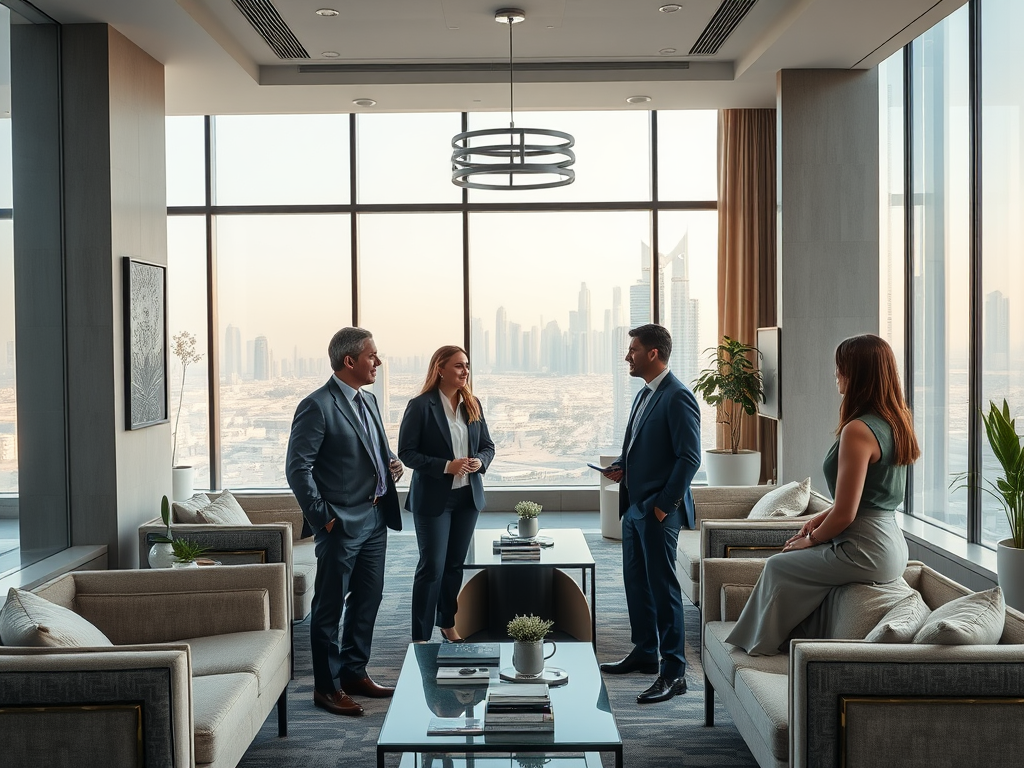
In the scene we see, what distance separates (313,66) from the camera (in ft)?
21.3

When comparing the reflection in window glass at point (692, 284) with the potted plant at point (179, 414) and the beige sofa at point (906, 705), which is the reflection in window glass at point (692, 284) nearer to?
the potted plant at point (179, 414)

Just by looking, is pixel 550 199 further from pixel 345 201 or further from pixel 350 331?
pixel 350 331

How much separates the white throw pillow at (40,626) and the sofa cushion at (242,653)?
35cm

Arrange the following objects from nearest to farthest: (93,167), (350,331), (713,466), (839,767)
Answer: (839,767) < (350,331) < (93,167) < (713,466)

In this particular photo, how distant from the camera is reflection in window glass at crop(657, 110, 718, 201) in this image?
8.84 meters

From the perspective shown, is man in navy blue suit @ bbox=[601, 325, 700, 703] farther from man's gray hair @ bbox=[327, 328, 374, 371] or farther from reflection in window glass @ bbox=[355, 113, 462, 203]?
reflection in window glass @ bbox=[355, 113, 462, 203]

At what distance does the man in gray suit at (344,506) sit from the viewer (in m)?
3.89

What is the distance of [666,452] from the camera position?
14.0 feet

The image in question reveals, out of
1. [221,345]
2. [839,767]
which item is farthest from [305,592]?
[221,345]

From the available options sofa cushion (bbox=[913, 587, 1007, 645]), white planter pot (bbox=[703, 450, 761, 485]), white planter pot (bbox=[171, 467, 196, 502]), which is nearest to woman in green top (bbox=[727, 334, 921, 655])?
sofa cushion (bbox=[913, 587, 1007, 645])

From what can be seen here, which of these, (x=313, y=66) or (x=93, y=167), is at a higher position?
(x=313, y=66)

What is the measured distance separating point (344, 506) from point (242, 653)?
2.61 feet

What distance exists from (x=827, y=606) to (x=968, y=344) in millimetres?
2921

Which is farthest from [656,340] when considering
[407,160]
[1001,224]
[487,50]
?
[407,160]
